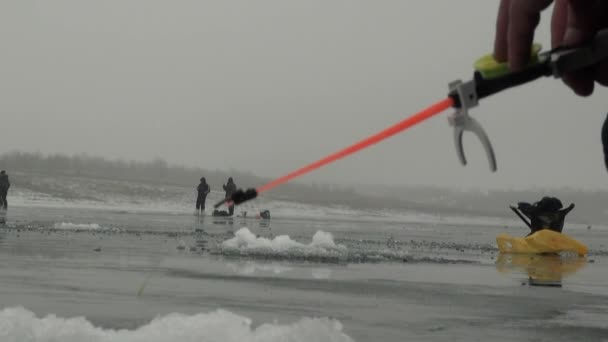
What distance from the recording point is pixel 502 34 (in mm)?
3545

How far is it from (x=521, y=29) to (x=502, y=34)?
136 millimetres

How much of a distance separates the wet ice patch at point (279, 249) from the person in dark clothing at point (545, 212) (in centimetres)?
407

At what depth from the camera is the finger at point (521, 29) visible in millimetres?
3410

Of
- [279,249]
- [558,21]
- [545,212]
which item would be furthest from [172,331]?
[545,212]

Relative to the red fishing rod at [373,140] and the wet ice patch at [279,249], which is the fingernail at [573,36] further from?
the wet ice patch at [279,249]

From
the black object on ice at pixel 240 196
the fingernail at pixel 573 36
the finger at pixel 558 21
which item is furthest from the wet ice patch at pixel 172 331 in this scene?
the fingernail at pixel 573 36

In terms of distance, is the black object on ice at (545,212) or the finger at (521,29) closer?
the finger at (521,29)

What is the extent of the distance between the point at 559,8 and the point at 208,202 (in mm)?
55394

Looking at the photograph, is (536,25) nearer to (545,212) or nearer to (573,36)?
(573,36)

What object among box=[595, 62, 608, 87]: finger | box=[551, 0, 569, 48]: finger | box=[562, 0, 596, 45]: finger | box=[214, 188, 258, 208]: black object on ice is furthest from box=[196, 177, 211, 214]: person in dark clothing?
box=[562, 0, 596, 45]: finger

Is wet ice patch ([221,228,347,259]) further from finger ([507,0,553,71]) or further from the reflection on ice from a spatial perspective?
finger ([507,0,553,71])

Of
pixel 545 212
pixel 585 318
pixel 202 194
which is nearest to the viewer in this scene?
pixel 585 318

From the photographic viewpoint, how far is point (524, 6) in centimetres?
342

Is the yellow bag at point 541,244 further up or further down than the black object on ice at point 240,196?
further down
